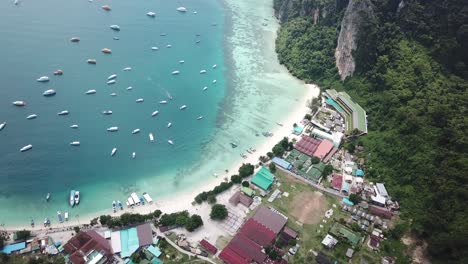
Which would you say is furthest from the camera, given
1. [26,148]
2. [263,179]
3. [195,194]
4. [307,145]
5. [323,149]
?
[307,145]

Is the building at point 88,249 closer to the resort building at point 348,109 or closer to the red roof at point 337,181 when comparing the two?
the red roof at point 337,181

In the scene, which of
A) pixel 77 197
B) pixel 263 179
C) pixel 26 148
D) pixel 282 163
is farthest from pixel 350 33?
pixel 26 148

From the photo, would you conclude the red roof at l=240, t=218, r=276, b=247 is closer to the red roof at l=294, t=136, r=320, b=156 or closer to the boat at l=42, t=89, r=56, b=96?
the red roof at l=294, t=136, r=320, b=156

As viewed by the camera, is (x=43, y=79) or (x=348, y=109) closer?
(x=348, y=109)

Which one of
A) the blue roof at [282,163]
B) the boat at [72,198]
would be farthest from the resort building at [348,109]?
the boat at [72,198]

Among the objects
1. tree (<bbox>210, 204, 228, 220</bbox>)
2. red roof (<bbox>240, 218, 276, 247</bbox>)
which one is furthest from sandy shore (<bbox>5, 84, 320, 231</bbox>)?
red roof (<bbox>240, 218, 276, 247</bbox>)

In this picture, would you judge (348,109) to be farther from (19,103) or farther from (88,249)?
(19,103)

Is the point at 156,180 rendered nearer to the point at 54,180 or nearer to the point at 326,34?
the point at 54,180
